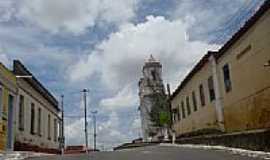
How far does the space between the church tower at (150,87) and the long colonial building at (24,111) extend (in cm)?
2604

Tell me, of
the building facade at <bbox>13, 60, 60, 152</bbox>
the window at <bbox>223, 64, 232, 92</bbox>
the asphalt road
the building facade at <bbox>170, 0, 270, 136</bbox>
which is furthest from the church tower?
the asphalt road

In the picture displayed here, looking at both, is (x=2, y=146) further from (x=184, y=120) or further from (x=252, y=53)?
(x=184, y=120)

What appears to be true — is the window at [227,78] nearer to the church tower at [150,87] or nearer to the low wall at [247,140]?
the low wall at [247,140]

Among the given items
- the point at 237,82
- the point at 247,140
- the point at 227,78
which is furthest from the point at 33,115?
the point at 247,140

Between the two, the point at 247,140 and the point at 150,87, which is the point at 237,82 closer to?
the point at 247,140

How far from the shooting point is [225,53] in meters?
28.2

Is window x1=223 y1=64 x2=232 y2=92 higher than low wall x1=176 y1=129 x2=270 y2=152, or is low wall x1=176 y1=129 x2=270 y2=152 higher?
window x1=223 y1=64 x2=232 y2=92

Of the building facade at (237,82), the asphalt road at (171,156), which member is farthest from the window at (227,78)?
the asphalt road at (171,156)

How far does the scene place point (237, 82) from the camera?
86.2ft

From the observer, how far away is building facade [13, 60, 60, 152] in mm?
32000

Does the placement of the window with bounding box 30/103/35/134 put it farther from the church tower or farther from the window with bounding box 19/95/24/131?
the church tower

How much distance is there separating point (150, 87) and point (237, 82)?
46.2 m

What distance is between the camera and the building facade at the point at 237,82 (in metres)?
22.0

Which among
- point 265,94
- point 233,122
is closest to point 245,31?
point 265,94
